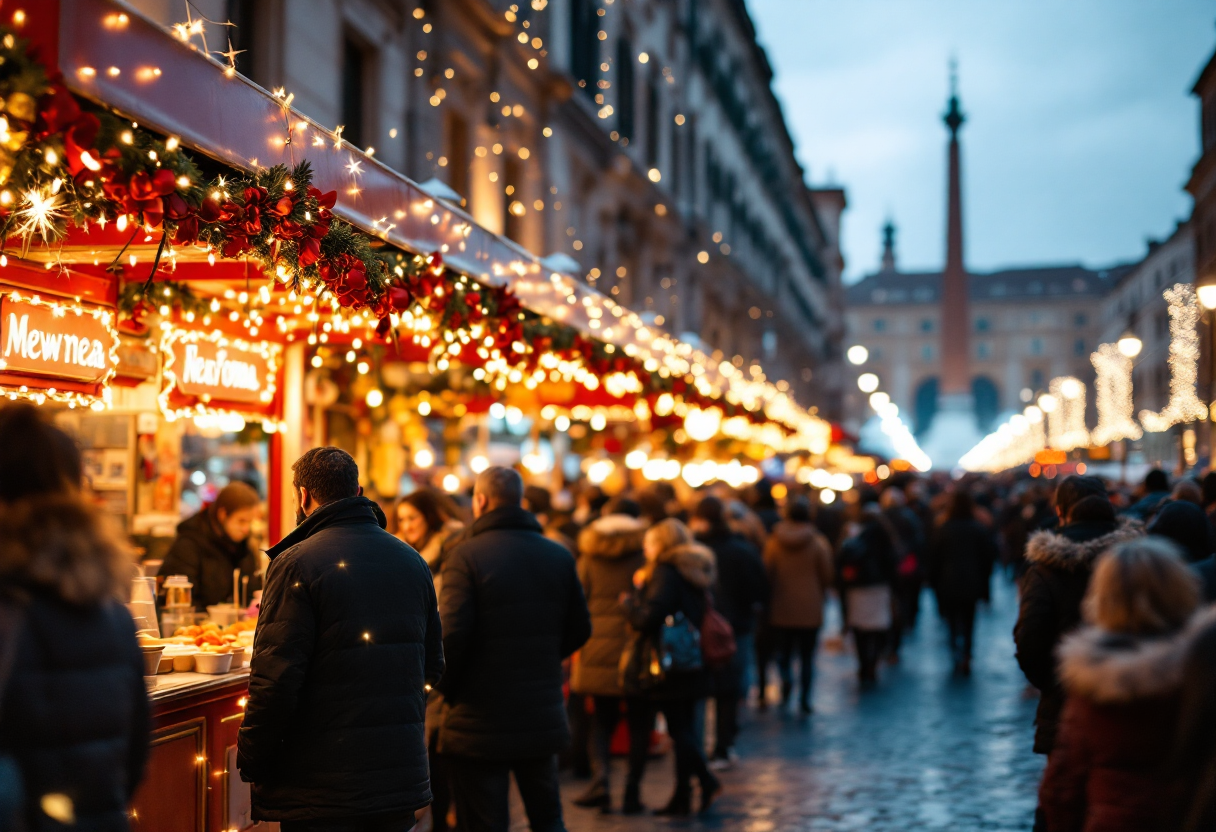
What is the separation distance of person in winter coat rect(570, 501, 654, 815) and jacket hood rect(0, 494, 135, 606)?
5419 millimetres

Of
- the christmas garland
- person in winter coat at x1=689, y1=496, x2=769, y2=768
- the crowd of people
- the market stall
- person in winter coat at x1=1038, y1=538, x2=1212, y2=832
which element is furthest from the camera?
person in winter coat at x1=689, y1=496, x2=769, y2=768

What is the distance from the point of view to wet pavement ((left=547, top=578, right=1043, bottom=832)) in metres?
8.30

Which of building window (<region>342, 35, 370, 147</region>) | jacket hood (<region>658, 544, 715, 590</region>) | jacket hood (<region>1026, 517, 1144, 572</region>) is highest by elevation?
building window (<region>342, 35, 370, 147</region>)

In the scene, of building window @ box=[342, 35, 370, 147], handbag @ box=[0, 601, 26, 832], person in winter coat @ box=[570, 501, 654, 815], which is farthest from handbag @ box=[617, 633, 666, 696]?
building window @ box=[342, 35, 370, 147]

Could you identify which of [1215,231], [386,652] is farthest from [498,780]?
[1215,231]

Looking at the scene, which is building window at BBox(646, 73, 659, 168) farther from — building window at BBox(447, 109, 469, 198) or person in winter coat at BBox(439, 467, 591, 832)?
person in winter coat at BBox(439, 467, 591, 832)

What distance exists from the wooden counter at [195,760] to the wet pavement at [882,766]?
277cm

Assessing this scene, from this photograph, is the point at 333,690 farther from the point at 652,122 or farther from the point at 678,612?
the point at 652,122

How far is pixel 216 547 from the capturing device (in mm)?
8234

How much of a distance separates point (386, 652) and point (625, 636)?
161 inches

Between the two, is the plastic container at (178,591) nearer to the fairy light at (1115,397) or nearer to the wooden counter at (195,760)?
the wooden counter at (195,760)

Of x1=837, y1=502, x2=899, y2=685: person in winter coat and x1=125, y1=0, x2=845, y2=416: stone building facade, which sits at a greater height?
x1=125, y1=0, x2=845, y2=416: stone building facade

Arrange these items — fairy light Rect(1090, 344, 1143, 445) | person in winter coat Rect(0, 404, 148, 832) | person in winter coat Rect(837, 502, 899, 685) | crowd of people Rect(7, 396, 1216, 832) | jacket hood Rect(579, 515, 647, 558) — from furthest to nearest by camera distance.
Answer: fairy light Rect(1090, 344, 1143, 445), person in winter coat Rect(837, 502, 899, 685), jacket hood Rect(579, 515, 647, 558), crowd of people Rect(7, 396, 1216, 832), person in winter coat Rect(0, 404, 148, 832)

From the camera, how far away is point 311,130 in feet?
20.0
